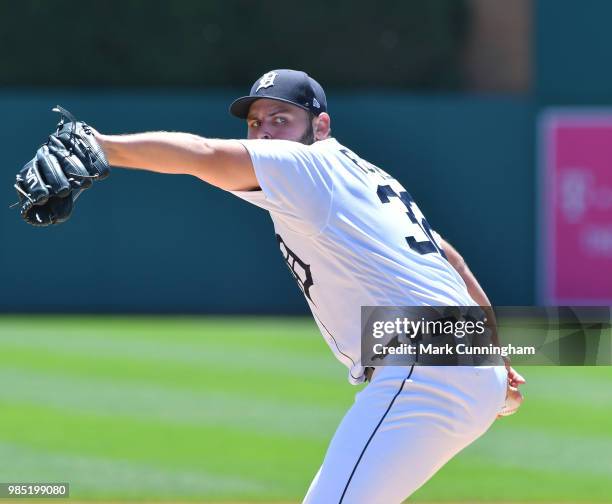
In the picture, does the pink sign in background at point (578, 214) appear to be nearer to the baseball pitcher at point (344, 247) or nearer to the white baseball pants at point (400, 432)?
the baseball pitcher at point (344, 247)

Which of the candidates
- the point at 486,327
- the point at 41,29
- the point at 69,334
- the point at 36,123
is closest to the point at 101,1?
the point at 41,29

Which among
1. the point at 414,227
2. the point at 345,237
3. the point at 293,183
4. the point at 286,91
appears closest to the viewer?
the point at 293,183

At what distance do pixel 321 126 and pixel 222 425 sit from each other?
15.4ft

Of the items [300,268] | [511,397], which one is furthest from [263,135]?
[511,397]

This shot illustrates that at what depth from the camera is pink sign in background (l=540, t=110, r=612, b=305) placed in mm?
16312

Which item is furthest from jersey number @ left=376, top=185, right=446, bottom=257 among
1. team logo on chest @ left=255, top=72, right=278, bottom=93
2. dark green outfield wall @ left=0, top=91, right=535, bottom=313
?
dark green outfield wall @ left=0, top=91, right=535, bottom=313

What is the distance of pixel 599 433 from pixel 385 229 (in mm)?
5349

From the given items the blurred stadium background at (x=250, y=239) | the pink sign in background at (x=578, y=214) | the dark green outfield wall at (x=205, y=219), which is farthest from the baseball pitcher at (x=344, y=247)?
the pink sign in background at (x=578, y=214)

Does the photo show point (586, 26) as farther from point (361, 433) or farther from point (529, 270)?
point (361, 433)

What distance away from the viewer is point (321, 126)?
13.3ft

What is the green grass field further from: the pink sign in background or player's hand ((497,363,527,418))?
the pink sign in background

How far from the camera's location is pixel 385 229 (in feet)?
12.1

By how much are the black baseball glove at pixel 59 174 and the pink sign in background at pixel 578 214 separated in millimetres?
13525

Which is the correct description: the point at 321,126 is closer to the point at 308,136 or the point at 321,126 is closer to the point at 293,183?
the point at 308,136
